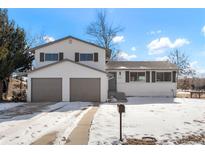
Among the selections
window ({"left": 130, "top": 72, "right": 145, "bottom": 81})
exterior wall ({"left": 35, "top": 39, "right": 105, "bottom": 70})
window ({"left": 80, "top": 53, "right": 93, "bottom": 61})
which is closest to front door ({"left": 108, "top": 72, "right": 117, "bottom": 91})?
window ({"left": 130, "top": 72, "right": 145, "bottom": 81})

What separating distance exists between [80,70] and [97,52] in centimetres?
288

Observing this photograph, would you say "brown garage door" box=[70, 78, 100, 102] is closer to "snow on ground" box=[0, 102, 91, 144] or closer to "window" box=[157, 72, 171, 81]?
"window" box=[157, 72, 171, 81]

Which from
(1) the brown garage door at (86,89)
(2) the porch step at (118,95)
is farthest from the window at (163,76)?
(1) the brown garage door at (86,89)

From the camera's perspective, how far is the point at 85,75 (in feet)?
65.1

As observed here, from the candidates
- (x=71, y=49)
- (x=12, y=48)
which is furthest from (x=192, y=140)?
(x=12, y=48)

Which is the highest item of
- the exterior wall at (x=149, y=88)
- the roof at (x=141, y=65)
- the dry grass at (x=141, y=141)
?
the roof at (x=141, y=65)

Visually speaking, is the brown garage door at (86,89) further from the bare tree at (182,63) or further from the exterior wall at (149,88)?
the bare tree at (182,63)

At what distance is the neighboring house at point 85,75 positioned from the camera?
19.8 m

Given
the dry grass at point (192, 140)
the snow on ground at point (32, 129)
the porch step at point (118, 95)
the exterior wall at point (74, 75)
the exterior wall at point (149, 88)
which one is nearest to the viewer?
the dry grass at point (192, 140)

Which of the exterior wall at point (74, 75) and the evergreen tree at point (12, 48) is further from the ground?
the evergreen tree at point (12, 48)

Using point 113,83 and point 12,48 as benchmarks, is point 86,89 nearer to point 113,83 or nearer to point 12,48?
point 113,83

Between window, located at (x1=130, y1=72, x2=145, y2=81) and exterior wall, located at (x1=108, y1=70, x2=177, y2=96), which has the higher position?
window, located at (x1=130, y1=72, x2=145, y2=81)

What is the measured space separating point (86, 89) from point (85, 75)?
1065 mm

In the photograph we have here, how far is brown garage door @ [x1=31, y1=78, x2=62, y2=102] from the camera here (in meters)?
19.9
